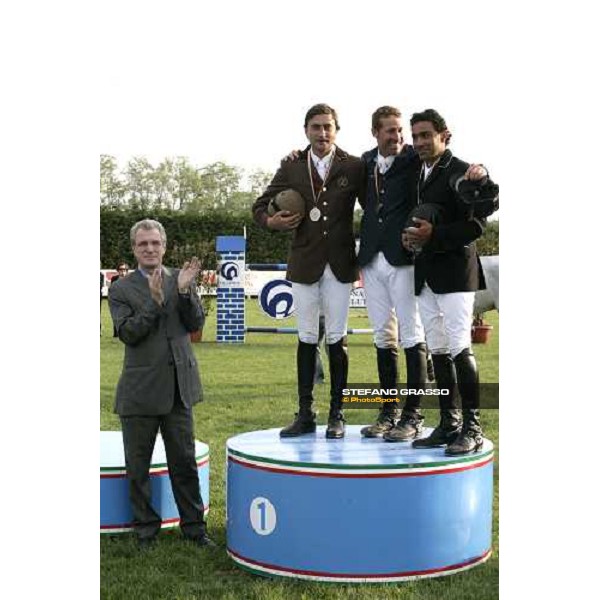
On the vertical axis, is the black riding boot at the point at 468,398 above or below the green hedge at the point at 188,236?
below

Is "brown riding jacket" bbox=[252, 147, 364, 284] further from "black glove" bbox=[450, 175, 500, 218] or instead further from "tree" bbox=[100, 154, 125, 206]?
"tree" bbox=[100, 154, 125, 206]

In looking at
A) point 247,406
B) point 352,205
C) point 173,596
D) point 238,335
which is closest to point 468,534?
point 173,596

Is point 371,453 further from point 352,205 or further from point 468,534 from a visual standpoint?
point 352,205

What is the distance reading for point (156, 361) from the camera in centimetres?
475

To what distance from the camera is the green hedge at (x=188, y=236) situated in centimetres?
740

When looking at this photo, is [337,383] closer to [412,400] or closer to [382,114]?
[412,400]

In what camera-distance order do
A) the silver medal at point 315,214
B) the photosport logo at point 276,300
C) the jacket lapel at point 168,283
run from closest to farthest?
the jacket lapel at point 168,283 < the silver medal at point 315,214 < the photosport logo at point 276,300

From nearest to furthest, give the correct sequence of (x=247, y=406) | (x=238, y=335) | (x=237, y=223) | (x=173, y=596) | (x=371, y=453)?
1. (x=173, y=596)
2. (x=371, y=453)
3. (x=247, y=406)
4. (x=237, y=223)
5. (x=238, y=335)

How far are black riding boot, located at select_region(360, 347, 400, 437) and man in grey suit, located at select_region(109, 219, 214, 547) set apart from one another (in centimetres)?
99

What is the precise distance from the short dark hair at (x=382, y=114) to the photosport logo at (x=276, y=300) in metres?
5.13

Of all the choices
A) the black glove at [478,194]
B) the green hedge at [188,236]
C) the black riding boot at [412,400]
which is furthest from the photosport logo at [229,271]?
the black glove at [478,194]

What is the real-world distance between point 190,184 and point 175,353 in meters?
4.24

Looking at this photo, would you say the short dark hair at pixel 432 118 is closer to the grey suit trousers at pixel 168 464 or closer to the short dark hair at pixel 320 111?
the short dark hair at pixel 320 111

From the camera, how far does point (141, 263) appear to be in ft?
15.8
